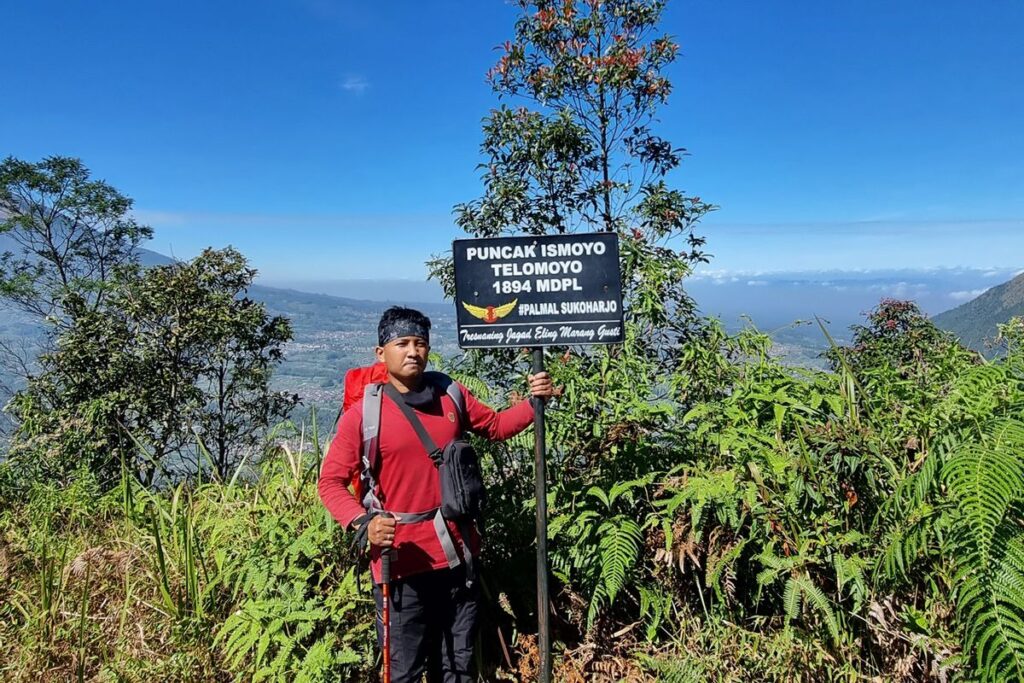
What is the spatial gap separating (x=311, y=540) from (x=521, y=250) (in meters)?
1.73

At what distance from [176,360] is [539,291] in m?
11.0

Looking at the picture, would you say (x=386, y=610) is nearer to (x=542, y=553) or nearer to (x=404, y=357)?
(x=542, y=553)

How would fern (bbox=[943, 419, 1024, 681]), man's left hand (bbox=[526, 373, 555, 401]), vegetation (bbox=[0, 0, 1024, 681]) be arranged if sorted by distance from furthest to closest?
man's left hand (bbox=[526, 373, 555, 401]), vegetation (bbox=[0, 0, 1024, 681]), fern (bbox=[943, 419, 1024, 681])

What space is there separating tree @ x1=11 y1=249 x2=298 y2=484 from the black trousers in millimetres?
8205

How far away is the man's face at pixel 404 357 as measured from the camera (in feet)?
8.23

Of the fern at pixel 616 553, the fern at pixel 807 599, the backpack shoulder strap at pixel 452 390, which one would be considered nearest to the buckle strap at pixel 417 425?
the backpack shoulder strap at pixel 452 390

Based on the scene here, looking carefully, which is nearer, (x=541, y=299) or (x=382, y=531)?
(x=382, y=531)

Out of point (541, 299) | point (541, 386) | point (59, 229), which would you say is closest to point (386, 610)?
point (541, 386)

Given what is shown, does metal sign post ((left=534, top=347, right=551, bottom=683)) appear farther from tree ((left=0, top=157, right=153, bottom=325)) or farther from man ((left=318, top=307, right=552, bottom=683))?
tree ((left=0, top=157, right=153, bottom=325))

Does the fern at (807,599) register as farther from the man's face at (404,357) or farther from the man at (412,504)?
the man's face at (404,357)

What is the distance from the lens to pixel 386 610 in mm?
2371

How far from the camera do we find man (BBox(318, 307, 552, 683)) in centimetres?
243

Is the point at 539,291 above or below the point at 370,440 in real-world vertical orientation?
above

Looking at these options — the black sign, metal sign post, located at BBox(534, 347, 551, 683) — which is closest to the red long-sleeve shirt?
metal sign post, located at BBox(534, 347, 551, 683)
